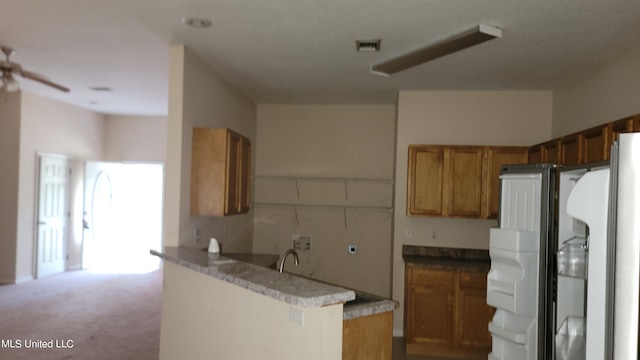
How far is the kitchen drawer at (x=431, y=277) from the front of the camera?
448 cm

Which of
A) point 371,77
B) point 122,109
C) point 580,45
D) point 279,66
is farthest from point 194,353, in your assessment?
point 122,109

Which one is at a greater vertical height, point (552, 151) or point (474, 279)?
point (552, 151)

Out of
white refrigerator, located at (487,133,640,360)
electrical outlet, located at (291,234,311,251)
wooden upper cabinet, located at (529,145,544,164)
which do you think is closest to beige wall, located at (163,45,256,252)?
electrical outlet, located at (291,234,311,251)

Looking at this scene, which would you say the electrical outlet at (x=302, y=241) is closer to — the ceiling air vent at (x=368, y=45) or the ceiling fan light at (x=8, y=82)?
the ceiling air vent at (x=368, y=45)

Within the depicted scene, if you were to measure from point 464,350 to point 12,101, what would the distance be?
684cm

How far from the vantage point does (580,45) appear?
338cm

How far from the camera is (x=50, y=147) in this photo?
7.03m

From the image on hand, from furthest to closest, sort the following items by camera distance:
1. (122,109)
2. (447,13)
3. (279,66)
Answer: (122,109) < (279,66) < (447,13)

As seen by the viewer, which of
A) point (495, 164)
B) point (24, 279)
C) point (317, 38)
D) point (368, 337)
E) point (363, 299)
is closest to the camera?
point (368, 337)

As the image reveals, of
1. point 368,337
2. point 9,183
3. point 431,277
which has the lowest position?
point 431,277

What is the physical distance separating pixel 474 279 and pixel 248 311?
8.90ft

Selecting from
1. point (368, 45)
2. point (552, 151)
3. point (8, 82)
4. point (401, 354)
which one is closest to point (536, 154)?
point (552, 151)

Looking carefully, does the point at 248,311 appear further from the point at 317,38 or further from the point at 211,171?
the point at 317,38

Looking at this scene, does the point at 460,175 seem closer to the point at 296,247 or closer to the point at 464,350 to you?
the point at 464,350
